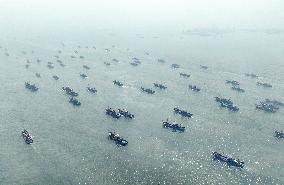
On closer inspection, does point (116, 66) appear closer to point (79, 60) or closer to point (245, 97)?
point (79, 60)

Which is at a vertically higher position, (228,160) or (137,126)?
(137,126)

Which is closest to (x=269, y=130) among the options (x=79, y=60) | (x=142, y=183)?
(x=142, y=183)

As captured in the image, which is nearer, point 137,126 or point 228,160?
point 228,160

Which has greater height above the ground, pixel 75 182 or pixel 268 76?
pixel 268 76

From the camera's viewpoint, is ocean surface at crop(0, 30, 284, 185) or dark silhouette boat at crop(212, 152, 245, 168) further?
dark silhouette boat at crop(212, 152, 245, 168)

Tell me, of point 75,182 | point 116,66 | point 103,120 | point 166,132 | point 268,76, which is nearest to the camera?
point 75,182

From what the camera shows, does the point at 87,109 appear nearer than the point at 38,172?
No

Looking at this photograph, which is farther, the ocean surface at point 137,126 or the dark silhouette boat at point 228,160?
the dark silhouette boat at point 228,160

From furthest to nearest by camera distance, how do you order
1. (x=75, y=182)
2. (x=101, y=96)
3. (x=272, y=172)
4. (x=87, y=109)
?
(x=101, y=96), (x=87, y=109), (x=272, y=172), (x=75, y=182)
